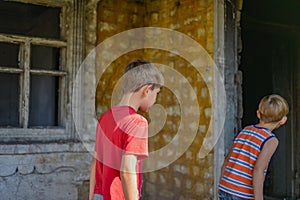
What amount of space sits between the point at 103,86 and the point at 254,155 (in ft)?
7.40

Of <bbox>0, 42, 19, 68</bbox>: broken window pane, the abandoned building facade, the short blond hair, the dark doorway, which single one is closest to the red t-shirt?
the short blond hair

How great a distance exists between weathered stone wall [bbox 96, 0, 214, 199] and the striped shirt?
120cm

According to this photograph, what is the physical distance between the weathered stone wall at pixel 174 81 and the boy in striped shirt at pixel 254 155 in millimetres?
1213

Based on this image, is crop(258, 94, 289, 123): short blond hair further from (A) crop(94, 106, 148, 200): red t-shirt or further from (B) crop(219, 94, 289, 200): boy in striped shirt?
(A) crop(94, 106, 148, 200): red t-shirt

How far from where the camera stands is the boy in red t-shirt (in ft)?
6.63

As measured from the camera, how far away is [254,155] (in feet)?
8.23

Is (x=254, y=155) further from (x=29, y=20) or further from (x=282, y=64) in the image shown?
(x=282, y=64)

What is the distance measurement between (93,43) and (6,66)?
881 millimetres

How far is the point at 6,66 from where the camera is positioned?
4.00 metres

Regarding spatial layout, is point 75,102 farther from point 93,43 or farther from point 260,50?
point 260,50

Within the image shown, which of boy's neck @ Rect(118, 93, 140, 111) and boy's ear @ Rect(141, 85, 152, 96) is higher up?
boy's ear @ Rect(141, 85, 152, 96)

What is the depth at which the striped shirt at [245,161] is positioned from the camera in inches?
99.0

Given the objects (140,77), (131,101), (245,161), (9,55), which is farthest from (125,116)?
(9,55)

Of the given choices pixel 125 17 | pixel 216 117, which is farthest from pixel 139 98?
pixel 125 17
